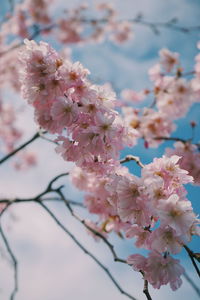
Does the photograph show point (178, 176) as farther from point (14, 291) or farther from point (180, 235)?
point (14, 291)

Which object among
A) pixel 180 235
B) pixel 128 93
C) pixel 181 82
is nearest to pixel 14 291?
pixel 180 235

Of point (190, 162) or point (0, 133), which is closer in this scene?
point (190, 162)

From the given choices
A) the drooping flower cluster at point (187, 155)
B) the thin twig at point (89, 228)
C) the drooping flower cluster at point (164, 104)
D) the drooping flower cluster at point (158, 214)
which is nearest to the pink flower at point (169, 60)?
the drooping flower cluster at point (164, 104)

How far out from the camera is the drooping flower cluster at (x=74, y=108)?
185cm

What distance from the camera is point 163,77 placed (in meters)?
4.44

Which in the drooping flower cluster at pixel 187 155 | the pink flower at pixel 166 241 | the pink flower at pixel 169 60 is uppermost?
the pink flower at pixel 169 60

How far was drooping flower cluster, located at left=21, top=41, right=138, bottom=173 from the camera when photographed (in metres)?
1.85

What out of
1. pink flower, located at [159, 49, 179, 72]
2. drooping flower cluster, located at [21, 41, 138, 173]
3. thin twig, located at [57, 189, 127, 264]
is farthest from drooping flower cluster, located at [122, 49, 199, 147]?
drooping flower cluster, located at [21, 41, 138, 173]

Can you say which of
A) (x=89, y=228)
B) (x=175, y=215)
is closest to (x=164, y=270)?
(x=175, y=215)

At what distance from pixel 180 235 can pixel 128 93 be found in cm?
476

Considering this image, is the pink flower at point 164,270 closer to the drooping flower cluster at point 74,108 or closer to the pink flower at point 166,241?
the pink flower at point 166,241

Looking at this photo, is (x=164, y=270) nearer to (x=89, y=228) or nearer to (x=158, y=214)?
(x=158, y=214)

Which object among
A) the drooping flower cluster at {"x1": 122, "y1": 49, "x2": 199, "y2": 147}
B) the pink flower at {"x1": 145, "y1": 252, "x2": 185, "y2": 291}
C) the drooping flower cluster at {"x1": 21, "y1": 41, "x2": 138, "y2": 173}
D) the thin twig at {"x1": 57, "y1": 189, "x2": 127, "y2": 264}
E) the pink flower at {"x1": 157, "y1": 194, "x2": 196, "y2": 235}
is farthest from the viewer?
the drooping flower cluster at {"x1": 122, "y1": 49, "x2": 199, "y2": 147}

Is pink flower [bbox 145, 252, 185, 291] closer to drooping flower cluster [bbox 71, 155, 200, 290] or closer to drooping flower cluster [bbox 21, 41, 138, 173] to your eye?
drooping flower cluster [bbox 71, 155, 200, 290]
